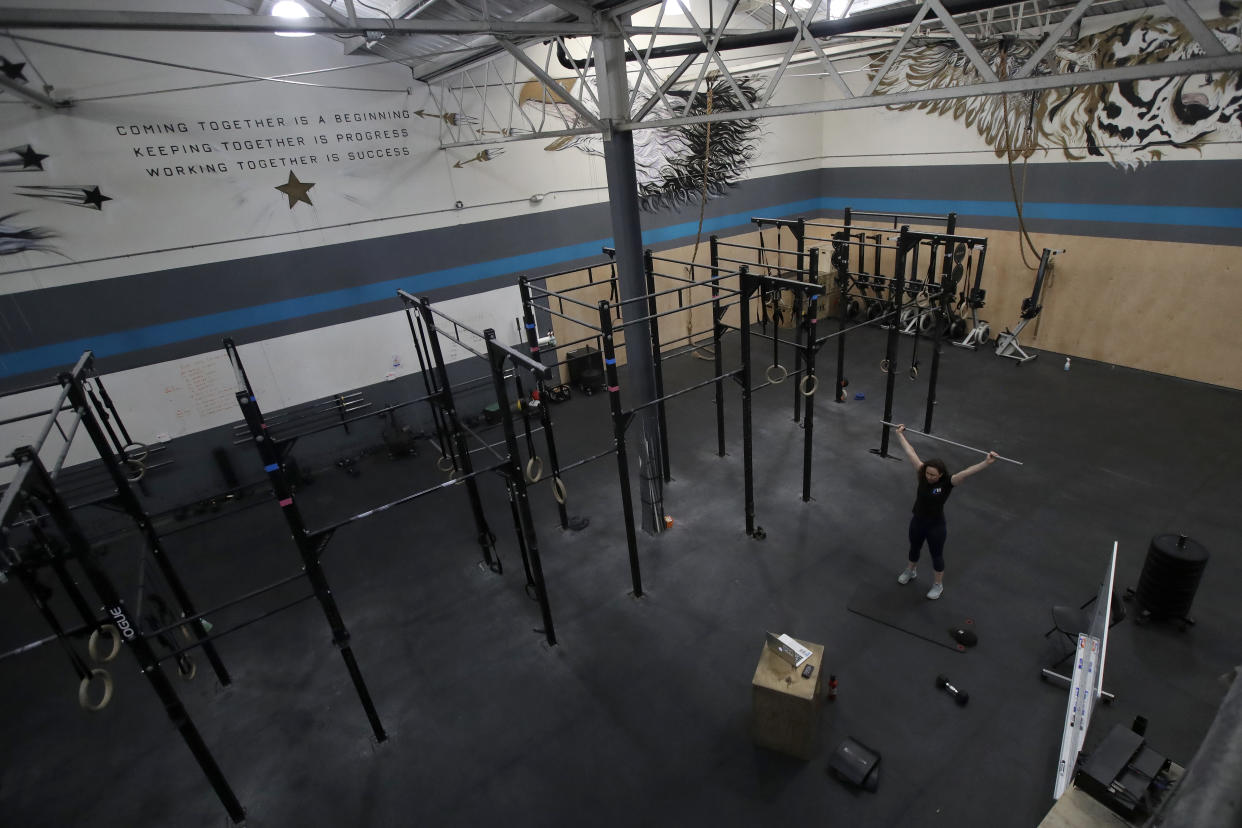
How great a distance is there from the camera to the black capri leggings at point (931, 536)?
4758 mm

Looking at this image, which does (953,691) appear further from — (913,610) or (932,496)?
(932,496)

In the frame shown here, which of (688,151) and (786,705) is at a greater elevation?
(688,151)

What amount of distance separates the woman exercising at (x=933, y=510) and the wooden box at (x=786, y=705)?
1.56m

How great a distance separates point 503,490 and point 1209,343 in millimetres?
9084

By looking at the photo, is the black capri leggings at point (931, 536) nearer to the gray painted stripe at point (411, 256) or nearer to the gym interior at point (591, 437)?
the gym interior at point (591, 437)

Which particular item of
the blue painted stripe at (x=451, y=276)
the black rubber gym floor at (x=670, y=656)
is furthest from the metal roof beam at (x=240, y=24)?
the blue painted stripe at (x=451, y=276)

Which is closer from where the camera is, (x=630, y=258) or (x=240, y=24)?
(x=240, y=24)

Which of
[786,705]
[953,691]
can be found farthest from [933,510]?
[786,705]

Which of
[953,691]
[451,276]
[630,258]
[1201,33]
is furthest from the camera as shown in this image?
[451,276]

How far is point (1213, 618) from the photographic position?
453 cm

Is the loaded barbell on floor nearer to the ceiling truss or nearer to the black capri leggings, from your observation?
the black capri leggings

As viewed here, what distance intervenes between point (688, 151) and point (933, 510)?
7.82 metres

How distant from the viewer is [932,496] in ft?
15.2

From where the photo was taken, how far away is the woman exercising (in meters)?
4.58
